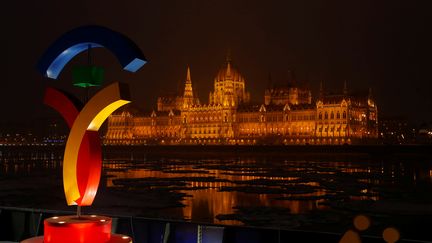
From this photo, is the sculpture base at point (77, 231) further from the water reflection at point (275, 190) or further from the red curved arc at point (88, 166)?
the water reflection at point (275, 190)

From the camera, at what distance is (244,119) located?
99812 mm

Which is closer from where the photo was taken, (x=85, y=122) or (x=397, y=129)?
(x=85, y=122)

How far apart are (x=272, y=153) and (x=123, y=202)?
2050 inches

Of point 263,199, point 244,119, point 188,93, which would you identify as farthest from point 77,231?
point 188,93

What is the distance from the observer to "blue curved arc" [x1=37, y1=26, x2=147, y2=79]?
6535 mm

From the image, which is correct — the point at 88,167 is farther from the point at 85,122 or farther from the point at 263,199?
the point at 263,199

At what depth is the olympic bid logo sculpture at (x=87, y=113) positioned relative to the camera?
6.39 meters

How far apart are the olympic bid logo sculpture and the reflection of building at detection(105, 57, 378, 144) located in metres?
79.3

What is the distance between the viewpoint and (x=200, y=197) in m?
23.0

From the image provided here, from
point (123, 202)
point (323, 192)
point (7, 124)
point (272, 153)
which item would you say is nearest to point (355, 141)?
point (272, 153)

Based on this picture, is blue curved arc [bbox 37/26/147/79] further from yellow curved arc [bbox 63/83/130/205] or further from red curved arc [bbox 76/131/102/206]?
red curved arc [bbox 76/131/102/206]

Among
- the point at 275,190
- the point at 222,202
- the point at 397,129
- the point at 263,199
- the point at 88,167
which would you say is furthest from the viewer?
the point at 397,129

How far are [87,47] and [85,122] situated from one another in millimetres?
1127

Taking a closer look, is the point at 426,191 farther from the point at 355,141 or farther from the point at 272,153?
the point at 355,141
